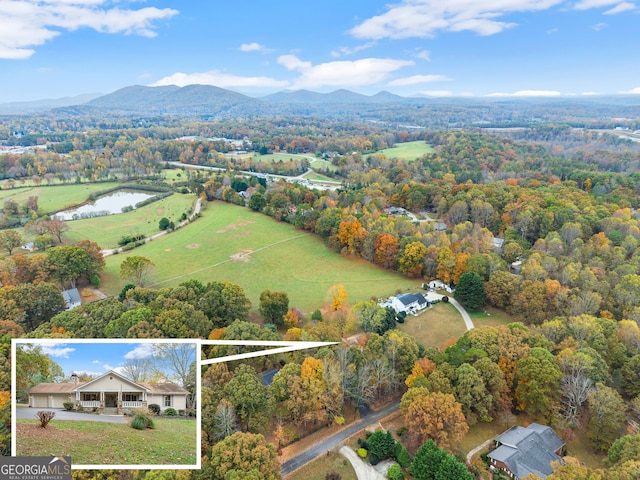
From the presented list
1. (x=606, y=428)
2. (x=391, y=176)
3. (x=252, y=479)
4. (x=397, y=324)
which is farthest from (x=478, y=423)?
(x=391, y=176)

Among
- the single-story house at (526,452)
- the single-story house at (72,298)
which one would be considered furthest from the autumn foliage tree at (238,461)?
the single-story house at (72,298)

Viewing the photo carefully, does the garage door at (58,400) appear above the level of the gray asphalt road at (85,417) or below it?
above

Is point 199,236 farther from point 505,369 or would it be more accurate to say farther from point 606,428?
point 606,428

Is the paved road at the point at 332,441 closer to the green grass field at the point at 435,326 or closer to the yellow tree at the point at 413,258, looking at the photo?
the green grass field at the point at 435,326

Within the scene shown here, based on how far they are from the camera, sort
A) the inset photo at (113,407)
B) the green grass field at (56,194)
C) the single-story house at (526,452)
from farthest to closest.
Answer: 1. the green grass field at (56,194)
2. the single-story house at (526,452)
3. the inset photo at (113,407)

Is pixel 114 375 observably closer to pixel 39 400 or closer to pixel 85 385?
pixel 85 385

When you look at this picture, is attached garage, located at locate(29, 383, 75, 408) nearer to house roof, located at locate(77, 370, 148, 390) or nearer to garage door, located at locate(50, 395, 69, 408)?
garage door, located at locate(50, 395, 69, 408)

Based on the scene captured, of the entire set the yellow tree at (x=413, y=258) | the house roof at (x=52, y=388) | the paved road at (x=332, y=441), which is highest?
the house roof at (x=52, y=388)
